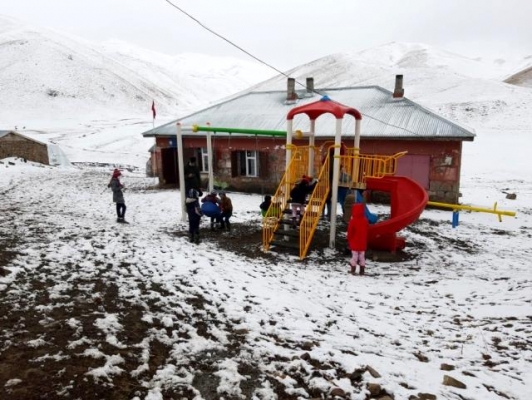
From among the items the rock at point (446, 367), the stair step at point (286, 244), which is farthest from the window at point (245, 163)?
the rock at point (446, 367)

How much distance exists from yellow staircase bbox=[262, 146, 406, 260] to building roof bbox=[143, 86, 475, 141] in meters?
5.77

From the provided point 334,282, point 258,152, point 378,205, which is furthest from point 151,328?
point 258,152

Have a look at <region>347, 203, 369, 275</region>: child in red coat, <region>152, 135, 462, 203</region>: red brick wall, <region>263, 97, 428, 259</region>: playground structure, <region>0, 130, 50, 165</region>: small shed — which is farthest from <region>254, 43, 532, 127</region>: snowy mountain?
<region>0, 130, 50, 165</region>: small shed

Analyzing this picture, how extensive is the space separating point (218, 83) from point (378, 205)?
146 m

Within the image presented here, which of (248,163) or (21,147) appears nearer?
(248,163)

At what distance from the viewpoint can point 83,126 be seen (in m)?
63.9

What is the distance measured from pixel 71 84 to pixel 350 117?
8679 centimetres

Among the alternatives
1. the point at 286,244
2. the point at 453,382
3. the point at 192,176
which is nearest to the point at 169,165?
the point at 192,176

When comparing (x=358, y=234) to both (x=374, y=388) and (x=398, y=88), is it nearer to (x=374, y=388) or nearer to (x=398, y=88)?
(x=374, y=388)

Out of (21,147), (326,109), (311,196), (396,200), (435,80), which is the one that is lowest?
(396,200)

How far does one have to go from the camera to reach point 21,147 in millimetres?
29156

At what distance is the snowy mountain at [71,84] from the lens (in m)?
77.2

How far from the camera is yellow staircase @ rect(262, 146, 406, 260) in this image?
1045cm

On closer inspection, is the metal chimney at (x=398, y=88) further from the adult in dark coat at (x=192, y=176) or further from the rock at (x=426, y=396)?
the rock at (x=426, y=396)
